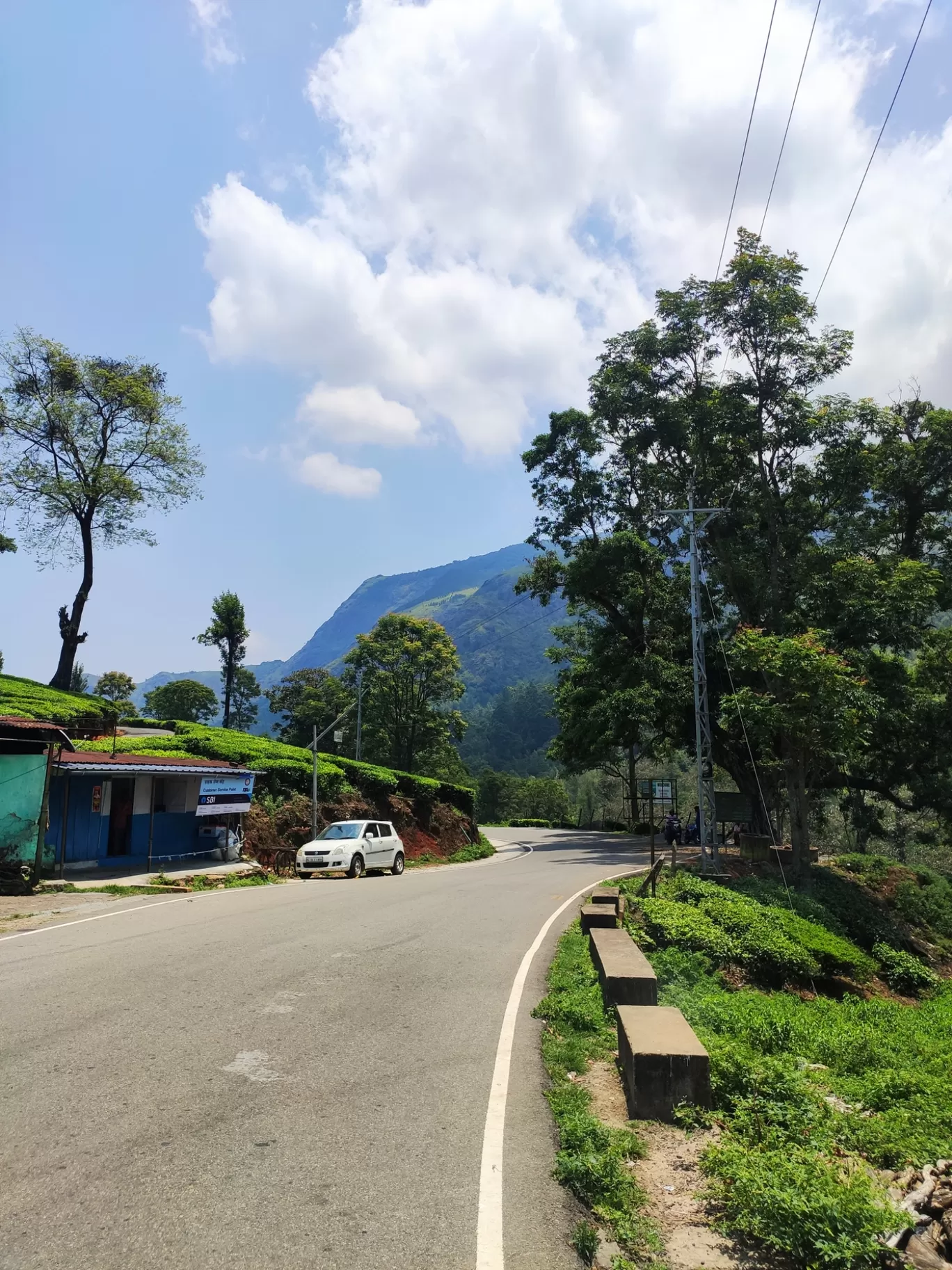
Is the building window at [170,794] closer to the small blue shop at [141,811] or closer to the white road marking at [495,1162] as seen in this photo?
the small blue shop at [141,811]

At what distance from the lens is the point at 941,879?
1062 inches

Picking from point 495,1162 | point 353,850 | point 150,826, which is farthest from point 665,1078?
point 150,826

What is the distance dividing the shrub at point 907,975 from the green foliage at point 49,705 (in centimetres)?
2105

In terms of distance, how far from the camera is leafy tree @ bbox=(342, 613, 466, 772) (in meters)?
57.1

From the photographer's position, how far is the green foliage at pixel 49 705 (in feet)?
77.9

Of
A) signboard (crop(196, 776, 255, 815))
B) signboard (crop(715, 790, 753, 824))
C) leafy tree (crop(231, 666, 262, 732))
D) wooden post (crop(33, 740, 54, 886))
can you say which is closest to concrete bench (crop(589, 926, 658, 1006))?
wooden post (crop(33, 740, 54, 886))

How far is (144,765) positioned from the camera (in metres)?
20.3

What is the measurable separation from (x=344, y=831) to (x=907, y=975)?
592 inches

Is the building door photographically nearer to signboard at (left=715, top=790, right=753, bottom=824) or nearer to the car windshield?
the car windshield

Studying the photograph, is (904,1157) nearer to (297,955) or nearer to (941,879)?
(297,955)

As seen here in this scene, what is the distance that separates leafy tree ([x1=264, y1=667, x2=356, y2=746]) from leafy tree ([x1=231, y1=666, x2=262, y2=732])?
1.86 meters

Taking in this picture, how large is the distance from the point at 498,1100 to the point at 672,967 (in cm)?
494

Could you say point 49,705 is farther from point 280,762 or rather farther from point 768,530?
point 768,530

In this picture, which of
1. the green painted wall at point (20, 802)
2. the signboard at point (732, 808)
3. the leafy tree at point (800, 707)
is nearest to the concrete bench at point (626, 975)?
the leafy tree at point (800, 707)
